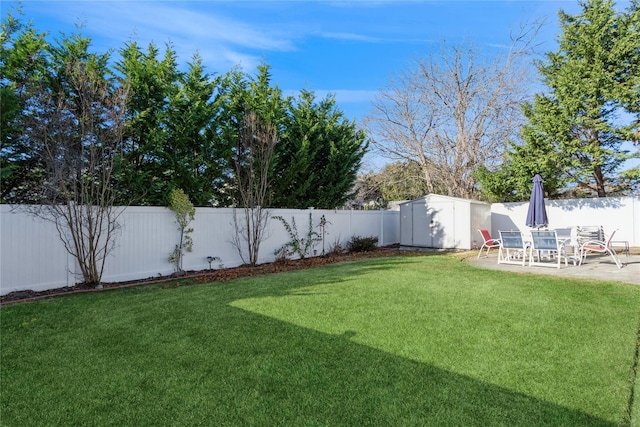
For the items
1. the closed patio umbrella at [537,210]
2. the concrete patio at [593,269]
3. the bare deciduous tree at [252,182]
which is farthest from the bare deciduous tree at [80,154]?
the closed patio umbrella at [537,210]

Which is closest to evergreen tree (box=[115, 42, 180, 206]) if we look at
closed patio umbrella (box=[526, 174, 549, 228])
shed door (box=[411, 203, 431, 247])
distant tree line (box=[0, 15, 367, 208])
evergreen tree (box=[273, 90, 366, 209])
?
distant tree line (box=[0, 15, 367, 208])

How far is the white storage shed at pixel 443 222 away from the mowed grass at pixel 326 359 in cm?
771

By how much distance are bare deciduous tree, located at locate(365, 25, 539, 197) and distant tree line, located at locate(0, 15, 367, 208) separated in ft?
30.9

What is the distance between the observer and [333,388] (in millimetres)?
2811

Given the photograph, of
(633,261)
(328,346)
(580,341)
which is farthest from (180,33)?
(633,261)

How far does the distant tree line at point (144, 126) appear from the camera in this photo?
6.36 metres

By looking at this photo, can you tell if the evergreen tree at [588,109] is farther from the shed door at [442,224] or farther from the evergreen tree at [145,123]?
the evergreen tree at [145,123]

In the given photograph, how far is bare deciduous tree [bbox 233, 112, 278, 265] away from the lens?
385 inches

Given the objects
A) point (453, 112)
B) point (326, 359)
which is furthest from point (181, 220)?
point (453, 112)

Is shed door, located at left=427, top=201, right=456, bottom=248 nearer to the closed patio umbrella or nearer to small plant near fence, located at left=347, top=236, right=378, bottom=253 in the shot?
small plant near fence, located at left=347, top=236, right=378, bottom=253

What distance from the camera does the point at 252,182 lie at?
33.0ft

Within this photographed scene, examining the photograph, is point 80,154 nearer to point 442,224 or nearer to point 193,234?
point 193,234

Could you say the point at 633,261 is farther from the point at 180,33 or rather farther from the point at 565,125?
the point at 180,33

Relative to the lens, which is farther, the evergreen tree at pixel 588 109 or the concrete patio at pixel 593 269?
the evergreen tree at pixel 588 109
